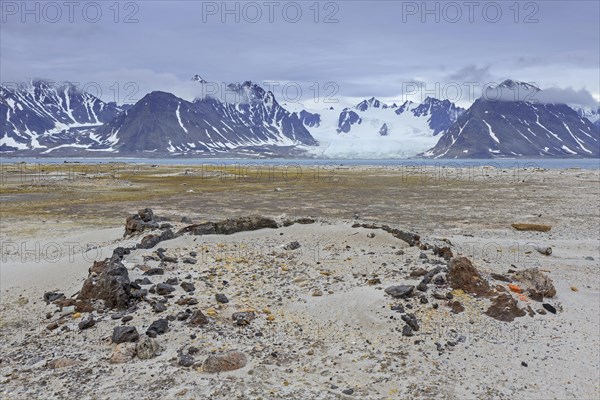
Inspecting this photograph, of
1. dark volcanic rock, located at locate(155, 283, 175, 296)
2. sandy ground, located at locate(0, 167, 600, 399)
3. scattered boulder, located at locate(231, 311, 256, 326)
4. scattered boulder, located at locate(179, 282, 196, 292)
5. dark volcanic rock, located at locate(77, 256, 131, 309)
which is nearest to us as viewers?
sandy ground, located at locate(0, 167, 600, 399)

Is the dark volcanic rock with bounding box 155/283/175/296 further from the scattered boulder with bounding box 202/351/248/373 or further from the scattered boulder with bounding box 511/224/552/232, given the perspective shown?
the scattered boulder with bounding box 511/224/552/232

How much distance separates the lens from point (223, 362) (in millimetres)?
9211

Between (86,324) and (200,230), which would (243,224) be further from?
(86,324)

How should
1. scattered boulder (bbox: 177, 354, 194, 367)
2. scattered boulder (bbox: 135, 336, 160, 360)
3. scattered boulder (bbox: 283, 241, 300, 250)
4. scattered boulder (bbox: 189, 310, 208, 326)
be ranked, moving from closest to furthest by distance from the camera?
1. scattered boulder (bbox: 177, 354, 194, 367)
2. scattered boulder (bbox: 135, 336, 160, 360)
3. scattered boulder (bbox: 189, 310, 208, 326)
4. scattered boulder (bbox: 283, 241, 300, 250)

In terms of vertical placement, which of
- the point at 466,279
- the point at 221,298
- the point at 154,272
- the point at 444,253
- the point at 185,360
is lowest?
the point at 185,360

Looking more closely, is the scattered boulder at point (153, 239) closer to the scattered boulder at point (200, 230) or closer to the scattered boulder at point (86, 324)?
the scattered boulder at point (200, 230)

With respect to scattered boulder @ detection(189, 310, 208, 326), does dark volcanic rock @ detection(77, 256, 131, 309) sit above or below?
above

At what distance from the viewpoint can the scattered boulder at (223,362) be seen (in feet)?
29.8

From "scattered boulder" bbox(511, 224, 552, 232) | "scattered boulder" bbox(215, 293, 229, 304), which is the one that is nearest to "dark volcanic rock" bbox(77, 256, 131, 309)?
"scattered boulder" bbox(215, 293, 229, 304)

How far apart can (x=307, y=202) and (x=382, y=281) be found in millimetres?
30210

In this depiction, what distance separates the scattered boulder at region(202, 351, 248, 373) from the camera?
9.09 meters

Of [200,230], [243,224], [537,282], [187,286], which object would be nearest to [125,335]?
[187,286]

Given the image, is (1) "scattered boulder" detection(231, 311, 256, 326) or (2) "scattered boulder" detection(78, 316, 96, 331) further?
(1) "scattered boulder" detection(231, 311, 256, 326)

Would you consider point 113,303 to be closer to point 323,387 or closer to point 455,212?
point 323,387
